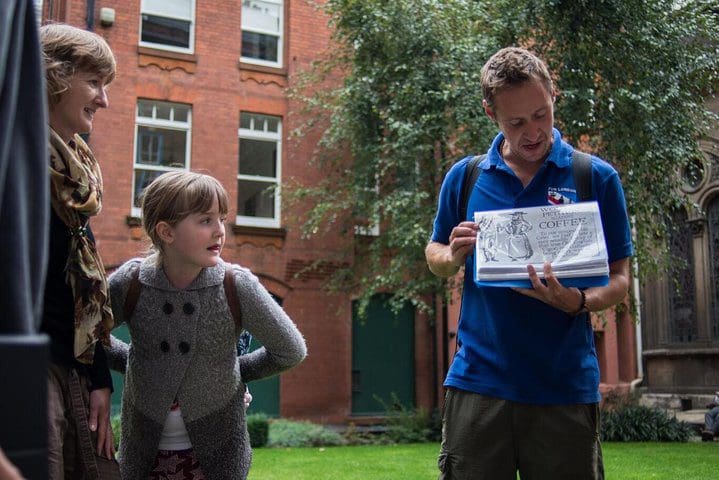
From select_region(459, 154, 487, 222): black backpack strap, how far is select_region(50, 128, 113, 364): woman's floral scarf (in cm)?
132

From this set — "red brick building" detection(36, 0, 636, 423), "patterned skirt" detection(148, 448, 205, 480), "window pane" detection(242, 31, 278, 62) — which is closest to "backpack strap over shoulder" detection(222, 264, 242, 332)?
"patterned skirt" detection(148, 448, 205, 480)

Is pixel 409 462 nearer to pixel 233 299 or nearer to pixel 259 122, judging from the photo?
pixel 233 299

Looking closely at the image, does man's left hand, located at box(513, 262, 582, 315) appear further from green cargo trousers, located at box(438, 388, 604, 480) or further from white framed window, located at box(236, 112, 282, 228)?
white framed window, located at box(236, 112, 282, 228)

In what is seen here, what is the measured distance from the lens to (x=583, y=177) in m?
2.73

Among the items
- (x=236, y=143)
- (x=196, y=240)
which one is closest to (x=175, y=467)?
(x=196, y=240)

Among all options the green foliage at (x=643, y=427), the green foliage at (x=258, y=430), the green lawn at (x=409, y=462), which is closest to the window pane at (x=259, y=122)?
the green foliage at (x=258, y=430)

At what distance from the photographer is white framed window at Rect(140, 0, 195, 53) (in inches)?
730

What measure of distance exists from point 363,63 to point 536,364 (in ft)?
48.3

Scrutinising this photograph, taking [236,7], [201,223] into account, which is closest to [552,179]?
[201,223]

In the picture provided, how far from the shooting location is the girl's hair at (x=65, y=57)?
2.36 m

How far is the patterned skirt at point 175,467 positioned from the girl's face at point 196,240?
0.69 m

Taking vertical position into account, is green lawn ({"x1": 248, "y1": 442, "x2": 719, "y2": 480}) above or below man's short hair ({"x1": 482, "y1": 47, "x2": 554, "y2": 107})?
below

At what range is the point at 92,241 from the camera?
254cm

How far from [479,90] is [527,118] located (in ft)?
38.7
